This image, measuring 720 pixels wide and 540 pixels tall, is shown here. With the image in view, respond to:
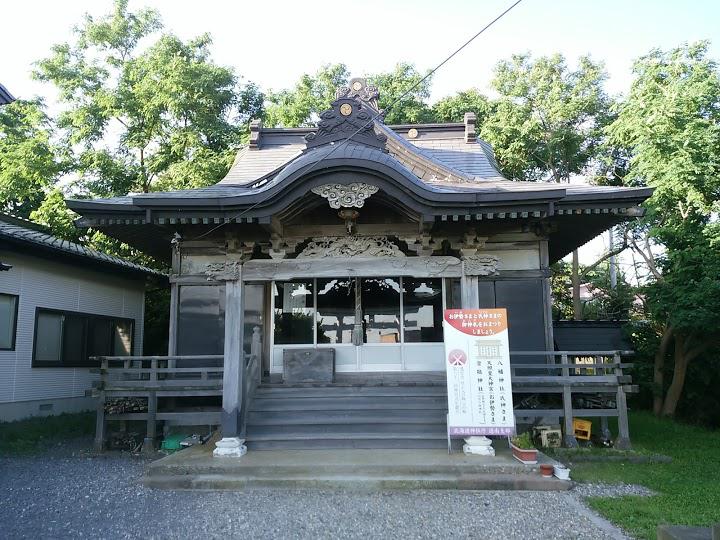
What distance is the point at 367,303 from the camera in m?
10.3

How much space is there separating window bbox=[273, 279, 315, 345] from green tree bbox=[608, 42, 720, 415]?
24.9 feet

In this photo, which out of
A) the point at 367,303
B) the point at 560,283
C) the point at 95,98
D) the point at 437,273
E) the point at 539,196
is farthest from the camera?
the point at 560,283

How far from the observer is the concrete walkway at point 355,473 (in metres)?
6.15

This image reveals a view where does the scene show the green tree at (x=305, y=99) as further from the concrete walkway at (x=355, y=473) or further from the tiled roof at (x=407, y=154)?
the concrete walkway at (x=355, y=473)

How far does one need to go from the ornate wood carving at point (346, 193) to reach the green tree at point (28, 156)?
12513 mm

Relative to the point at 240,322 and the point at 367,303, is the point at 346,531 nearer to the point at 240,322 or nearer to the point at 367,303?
the point at 240,322

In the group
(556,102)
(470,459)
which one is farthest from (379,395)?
(556,102)

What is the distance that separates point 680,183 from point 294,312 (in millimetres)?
8824

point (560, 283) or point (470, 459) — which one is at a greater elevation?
point (560, 283)

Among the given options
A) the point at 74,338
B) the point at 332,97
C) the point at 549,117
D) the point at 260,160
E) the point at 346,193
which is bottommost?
the point at 74,338

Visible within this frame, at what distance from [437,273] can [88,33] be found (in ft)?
56.7

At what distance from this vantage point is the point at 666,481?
657 centimetres

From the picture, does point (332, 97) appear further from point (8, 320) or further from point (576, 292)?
point (8, 320)

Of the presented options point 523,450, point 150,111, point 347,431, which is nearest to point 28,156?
point 150,111
